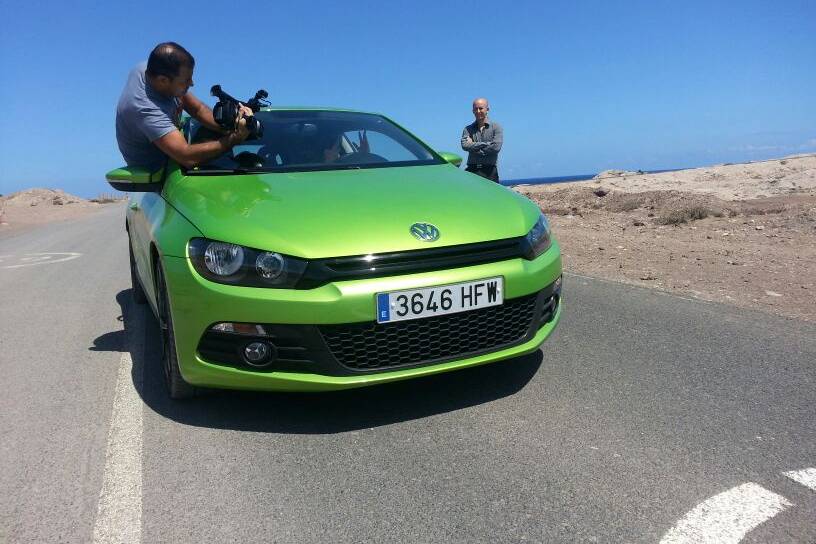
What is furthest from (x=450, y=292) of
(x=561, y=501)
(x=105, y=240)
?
(x=105, y=240)

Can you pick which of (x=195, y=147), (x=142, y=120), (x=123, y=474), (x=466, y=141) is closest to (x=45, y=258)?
(x=466, y=141)

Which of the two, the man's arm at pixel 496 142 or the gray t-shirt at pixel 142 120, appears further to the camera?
the man's arm at pixel 496 142

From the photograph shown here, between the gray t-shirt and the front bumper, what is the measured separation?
1.25 meters

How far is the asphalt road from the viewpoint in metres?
2.12

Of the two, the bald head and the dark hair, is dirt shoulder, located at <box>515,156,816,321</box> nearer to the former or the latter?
the bald head

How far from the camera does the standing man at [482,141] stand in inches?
306

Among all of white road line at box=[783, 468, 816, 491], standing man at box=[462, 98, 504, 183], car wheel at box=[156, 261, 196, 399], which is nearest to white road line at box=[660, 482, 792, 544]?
white road line at box=[783, 468, 816, 491]

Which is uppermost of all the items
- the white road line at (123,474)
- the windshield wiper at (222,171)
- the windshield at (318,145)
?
the windshield at (318,145)

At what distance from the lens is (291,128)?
429cm

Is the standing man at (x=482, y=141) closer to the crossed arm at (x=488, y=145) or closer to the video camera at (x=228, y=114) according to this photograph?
the crossed arm at (x=488, y=145)

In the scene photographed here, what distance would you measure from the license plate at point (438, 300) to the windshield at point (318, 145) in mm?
1464

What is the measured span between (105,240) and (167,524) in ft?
37.1

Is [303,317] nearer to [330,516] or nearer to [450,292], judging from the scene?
[450,292]

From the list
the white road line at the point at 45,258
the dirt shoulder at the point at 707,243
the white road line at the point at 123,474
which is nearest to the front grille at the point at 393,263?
the white road line at the point at 123,474
